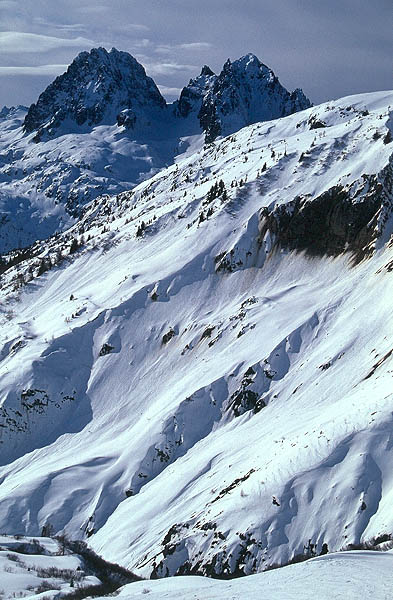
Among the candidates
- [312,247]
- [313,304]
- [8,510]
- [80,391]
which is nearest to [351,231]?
[312,247]

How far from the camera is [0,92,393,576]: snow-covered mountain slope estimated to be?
29.3 m

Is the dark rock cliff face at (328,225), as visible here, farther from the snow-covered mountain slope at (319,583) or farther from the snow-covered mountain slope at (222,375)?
the snow-covered mountain slope at (319,583)

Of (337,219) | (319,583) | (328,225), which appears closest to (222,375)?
(328,225)

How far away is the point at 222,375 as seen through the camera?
46.7 meters

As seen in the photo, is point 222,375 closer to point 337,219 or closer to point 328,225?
point 328,225

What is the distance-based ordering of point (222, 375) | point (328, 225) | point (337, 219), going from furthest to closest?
point (328, 225) < point (337, 219) < point (222, 375)

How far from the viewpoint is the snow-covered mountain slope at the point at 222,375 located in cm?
2930

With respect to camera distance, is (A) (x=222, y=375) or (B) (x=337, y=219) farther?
(B) (x=337, y=219)

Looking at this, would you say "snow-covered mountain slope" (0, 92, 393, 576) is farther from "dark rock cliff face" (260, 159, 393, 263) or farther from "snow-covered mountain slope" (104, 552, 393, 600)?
"snow-covered mountain slope" (104, 552, 393, 600)

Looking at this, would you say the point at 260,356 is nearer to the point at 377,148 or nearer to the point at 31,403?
the point at 31,403

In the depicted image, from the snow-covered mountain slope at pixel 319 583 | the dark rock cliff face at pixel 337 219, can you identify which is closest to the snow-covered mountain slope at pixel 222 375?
the dark rock cliff face at pixel 337 219

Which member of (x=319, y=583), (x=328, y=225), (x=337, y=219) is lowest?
(x=319, y=583)

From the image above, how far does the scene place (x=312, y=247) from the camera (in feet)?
186

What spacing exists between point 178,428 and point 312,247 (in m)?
23.7
